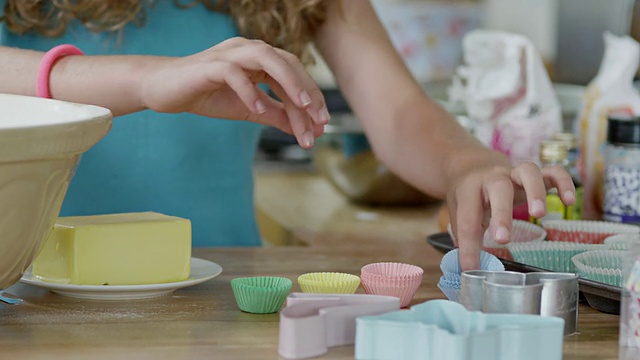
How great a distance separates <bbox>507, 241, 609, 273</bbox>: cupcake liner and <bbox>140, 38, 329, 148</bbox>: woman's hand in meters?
0.23

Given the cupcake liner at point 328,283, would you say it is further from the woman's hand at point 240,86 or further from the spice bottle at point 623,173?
the spice bottle at point 623,173

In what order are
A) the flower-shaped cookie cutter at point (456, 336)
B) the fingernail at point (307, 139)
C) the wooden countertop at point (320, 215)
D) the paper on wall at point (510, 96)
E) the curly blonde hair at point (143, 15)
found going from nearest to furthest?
the flower-shaped cookie cutter at point (456, 336), the fingernail at point (307, 139), the curly blonde hair at point (143, 15), the paper on wall at point (510, 96), the wooden countertop at point (320, 215)

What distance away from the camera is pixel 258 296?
86 cm

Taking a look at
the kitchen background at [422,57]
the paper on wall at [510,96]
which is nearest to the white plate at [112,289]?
the paper on wall at [510,96]

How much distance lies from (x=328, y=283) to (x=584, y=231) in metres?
0.39

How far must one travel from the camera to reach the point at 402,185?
6.93 feet

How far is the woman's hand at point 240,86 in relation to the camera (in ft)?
2.96

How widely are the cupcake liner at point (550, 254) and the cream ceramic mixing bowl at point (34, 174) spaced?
43cm

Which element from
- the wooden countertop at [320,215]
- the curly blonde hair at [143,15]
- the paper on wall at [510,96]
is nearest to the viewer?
the curly blonde hair at [143,15]

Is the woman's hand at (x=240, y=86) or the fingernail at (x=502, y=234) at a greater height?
the woman's hand at (x=240, y=86)

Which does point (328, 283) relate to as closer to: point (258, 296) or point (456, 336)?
point (258, 296)

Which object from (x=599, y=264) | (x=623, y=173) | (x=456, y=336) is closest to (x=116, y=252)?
(x=456, y=336)

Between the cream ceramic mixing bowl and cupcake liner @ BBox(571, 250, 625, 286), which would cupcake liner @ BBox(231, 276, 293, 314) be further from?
cupcake liner @ BBox(571, 250, 625, 286)

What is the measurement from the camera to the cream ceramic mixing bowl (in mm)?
750
